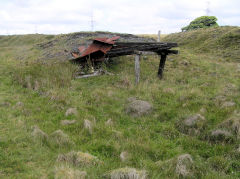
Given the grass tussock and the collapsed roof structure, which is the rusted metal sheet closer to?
the collapsed roof structure

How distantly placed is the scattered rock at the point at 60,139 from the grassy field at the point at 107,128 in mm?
23

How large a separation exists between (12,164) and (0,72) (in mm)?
11655

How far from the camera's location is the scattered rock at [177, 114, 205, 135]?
606 cm

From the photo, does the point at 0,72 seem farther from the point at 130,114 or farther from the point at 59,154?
the point at 59,154

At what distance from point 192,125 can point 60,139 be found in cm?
364

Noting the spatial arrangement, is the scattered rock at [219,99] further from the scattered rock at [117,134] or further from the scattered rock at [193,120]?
the scattered rock at [117,134]

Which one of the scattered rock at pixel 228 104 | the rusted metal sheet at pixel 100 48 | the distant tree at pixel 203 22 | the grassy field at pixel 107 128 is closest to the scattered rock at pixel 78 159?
the grassy field at pixel 107 128

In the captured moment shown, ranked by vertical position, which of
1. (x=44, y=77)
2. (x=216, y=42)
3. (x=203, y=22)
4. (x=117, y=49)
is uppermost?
(x=203, y=22)

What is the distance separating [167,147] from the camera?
5.30 metres

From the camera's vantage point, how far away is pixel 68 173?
3.63m

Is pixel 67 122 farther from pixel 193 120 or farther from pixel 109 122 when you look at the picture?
pixel 193 120

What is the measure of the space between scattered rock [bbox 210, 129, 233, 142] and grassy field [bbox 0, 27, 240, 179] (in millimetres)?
25

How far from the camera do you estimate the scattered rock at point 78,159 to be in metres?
4.25

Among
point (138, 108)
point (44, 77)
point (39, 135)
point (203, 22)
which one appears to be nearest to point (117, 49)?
point (44, 77)
